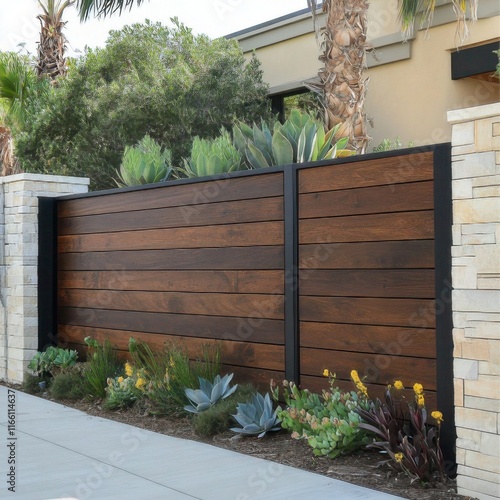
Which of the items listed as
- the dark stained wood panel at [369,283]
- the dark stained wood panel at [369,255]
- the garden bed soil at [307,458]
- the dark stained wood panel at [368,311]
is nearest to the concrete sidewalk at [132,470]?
the garden bed soil at [307,458]

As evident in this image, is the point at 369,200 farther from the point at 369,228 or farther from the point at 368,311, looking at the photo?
the point at 368,311

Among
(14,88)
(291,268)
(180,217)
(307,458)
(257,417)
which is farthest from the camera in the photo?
(14,88)

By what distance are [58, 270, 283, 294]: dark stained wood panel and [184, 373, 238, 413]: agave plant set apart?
0.75m

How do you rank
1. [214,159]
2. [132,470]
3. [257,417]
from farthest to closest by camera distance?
[214,159], [257,417], [132,470]

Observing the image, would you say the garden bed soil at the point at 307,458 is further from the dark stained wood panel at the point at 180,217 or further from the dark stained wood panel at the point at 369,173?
the dark stained wood panel at the point at 369,173

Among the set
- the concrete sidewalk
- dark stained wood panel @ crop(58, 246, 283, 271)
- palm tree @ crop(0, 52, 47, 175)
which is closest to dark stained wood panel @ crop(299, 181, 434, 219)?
dark stained wood panel @ crop(58, 246, 283, 271)

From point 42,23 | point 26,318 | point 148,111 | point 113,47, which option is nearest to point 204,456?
point 26,318

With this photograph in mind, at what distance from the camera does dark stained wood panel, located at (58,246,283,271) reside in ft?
20.4

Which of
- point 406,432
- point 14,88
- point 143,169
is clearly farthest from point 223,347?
point 14,88

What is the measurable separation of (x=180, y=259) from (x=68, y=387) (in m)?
1.80

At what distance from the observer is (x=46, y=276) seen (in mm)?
8633

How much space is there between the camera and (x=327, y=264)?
567 cm

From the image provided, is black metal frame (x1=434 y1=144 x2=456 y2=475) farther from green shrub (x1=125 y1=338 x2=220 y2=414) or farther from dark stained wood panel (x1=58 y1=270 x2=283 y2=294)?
green shrub (x1=125 y1=338 x2=220 y2=414)

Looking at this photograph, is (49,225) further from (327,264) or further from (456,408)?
(456,408)
